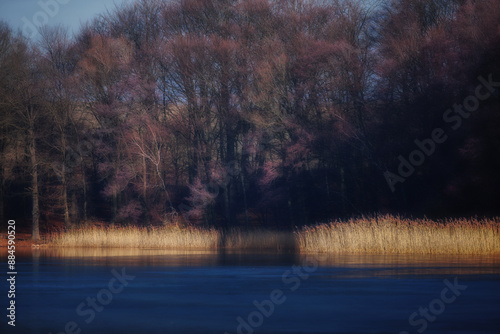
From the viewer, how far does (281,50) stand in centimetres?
3897

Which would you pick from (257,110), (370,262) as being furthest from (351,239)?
(257,110)

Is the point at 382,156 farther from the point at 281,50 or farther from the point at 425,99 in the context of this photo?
the point at 281,50

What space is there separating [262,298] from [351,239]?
14.2 m

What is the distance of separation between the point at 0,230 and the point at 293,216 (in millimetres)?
20499

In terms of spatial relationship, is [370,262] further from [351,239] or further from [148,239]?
[148,239]

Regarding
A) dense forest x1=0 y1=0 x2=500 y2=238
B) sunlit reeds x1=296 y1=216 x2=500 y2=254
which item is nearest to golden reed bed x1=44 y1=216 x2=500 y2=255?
sunlit reeds x1=296 y1=216 x2=500 y2=254

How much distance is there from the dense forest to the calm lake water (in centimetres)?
1298

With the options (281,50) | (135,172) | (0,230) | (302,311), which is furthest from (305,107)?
(302,311)

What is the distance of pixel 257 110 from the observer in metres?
38.7

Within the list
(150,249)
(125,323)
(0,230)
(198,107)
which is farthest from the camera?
(0,230)

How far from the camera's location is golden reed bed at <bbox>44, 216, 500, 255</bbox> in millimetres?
24625

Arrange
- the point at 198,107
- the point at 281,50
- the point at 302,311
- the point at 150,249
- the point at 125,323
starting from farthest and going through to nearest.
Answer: the point at 198,107 < the point at 281,50 < the point at 150,249 < the point at 302,311 < the point at 125,323

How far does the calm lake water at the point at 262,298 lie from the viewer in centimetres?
1024

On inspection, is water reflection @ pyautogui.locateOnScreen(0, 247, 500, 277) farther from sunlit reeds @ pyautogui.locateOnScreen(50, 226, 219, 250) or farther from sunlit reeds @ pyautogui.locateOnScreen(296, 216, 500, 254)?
sunlit reeds @ pyautogui.locateOnScreen(50, 226, 219, 250)
